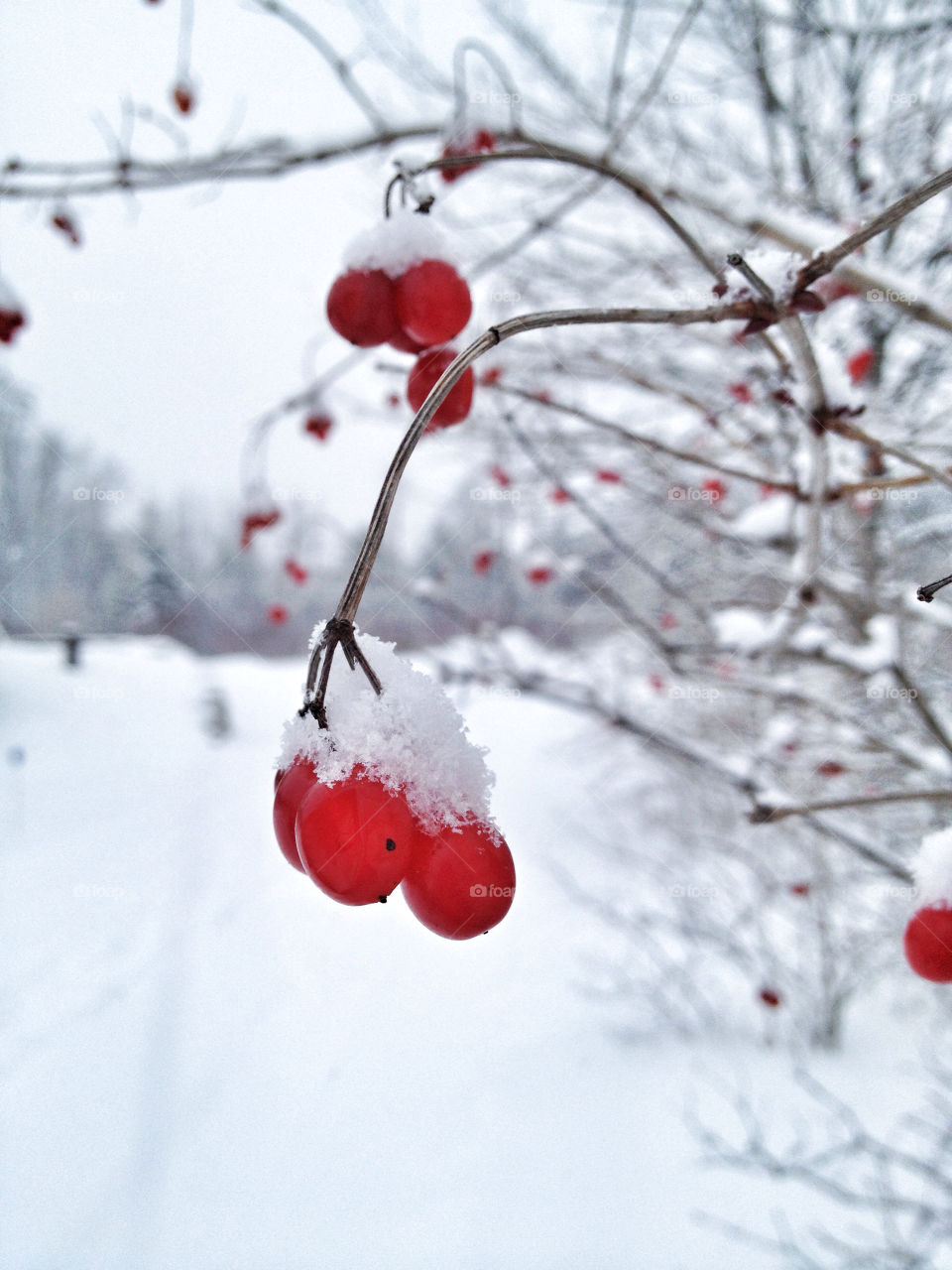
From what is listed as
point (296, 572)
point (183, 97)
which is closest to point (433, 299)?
point (183, 97)

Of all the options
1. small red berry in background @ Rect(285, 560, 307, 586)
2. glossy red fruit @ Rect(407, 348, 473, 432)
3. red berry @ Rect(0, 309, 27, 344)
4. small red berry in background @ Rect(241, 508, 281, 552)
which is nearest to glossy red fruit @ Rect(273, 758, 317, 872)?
glossy red fruit @ Rect(407, 348, 473, 432)

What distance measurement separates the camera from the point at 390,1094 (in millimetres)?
2799

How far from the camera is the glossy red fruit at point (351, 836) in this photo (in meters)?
0.42

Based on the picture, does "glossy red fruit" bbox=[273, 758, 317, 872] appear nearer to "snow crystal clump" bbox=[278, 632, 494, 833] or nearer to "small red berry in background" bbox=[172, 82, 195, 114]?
"snow crystal clump" bbox=[278, 632, 494, 833]

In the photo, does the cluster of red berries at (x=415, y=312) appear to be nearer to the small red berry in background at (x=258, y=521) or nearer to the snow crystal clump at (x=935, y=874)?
the snow crystal clump at (x=935, y=874)

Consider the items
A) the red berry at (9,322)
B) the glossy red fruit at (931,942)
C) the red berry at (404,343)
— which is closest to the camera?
the glossy red fruit at (931,942)

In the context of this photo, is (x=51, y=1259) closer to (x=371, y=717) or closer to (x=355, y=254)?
(x=371, y=717)

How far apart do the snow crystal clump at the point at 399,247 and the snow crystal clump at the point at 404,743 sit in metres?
0.37

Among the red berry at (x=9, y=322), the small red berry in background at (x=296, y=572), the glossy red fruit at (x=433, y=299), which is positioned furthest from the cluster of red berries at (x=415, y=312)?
the small red berry in background at (x=296, y=572)

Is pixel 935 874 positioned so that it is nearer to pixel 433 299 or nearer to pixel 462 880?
pixel 462 880

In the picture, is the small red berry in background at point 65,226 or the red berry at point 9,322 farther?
the small red berry in background at point 65,226

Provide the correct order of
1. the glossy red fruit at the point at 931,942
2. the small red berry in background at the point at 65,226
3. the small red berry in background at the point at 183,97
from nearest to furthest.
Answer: the glossy red fruit at the point at 931,942, the small red berry in background at the point at 65,226, the small red berry in background at the point at 183,97

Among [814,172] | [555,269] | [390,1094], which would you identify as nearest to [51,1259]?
[390,1094]

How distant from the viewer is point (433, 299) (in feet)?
2.09
